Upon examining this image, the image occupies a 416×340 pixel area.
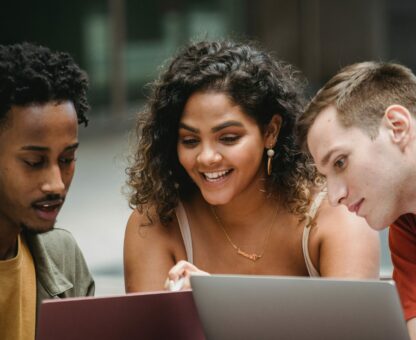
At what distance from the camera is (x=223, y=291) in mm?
1827

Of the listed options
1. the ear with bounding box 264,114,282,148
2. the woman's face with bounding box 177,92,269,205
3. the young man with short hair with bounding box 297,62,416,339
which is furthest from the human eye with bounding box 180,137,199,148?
the young man with short hair with bounding box 297,62,416,339

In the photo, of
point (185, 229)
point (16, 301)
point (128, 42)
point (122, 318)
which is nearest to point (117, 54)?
point (128, 42)

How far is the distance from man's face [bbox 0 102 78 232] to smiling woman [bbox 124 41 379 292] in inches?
21.9

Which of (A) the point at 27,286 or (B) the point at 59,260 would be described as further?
(B) the point at 59,260

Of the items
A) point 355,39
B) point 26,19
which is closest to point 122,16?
point 26,19

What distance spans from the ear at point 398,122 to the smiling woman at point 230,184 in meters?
0.69

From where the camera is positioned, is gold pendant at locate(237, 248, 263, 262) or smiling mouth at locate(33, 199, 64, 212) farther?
gold pendant at locate(237, 248, 263, 262)

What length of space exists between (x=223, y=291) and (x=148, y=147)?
3.70 feet

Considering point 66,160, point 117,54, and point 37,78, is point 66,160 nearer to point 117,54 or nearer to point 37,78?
point 37,78

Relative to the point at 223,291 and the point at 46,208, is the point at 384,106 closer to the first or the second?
the point at 223,291

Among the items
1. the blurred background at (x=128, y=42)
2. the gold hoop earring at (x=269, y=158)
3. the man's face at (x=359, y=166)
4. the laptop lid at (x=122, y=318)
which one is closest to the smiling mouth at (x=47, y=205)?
the laptop lid at (x=122, y=318)

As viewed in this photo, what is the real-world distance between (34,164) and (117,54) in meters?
10.3

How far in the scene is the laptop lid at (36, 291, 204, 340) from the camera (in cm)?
181

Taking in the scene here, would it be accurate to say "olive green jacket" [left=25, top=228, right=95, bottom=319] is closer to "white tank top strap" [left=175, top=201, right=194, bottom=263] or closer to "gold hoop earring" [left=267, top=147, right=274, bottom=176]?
"white tank top strap" [left=175, top=201, right=194, bottom=263]
